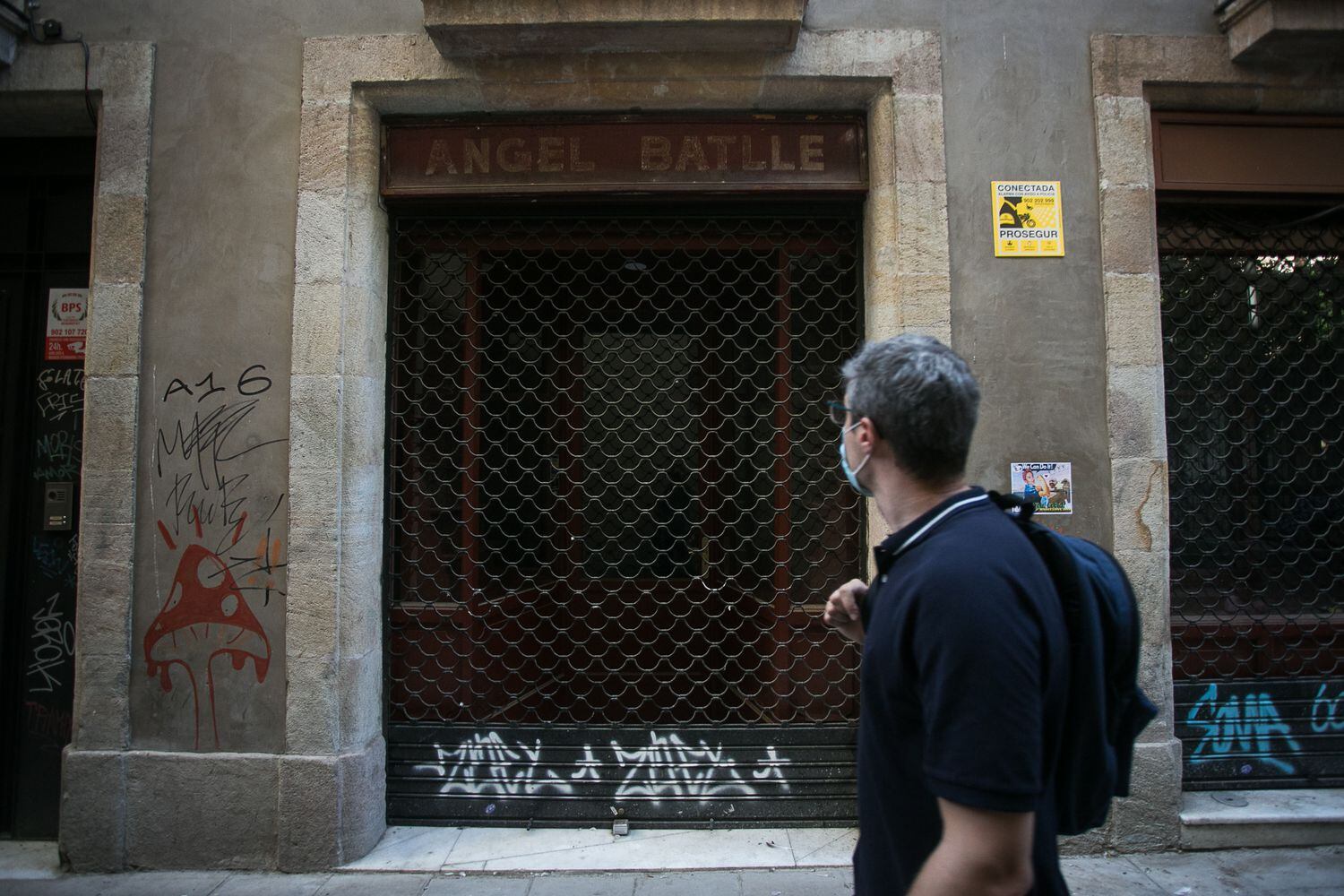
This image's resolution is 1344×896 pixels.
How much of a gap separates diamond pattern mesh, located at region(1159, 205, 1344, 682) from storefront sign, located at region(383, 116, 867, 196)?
1901 mm

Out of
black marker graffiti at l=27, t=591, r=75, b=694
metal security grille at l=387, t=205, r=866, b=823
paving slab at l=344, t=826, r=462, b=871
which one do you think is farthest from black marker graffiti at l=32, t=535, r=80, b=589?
paving slab at l=344, t=826, r=462, b=871

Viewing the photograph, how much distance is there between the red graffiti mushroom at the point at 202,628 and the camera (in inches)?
161

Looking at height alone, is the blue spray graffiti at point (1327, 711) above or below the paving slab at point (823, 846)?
above

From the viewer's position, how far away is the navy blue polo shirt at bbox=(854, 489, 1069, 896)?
1.28m

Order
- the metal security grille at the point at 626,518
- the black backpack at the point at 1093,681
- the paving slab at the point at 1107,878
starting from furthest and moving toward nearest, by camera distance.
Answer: the metal security grille at the point at 626,518, the paving slab at the point at 1107,878, the black backpack at the point at 1093,681

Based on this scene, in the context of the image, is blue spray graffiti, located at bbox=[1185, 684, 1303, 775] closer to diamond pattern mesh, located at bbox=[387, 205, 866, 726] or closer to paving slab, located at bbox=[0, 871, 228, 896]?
diamond pattern mesh, located at bbox=[387, 205, 866, 726]

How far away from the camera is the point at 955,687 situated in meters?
1.30

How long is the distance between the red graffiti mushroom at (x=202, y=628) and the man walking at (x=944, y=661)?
135 inches

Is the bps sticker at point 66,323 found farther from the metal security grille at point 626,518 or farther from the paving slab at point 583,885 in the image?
the paving slab at point 583,885

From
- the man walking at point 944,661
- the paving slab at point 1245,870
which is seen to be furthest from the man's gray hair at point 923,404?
the paving slab at point 1245,870

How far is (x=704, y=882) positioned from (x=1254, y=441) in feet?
12.3

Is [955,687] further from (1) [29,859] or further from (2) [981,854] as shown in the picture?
(1) [29,859]

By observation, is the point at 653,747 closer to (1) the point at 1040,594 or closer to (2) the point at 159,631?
(2) the point at 159,631

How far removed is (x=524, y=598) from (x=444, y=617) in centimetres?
76
